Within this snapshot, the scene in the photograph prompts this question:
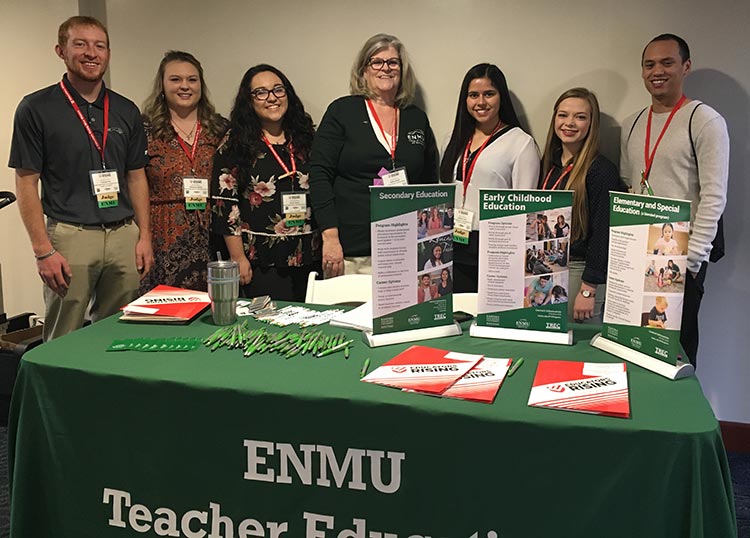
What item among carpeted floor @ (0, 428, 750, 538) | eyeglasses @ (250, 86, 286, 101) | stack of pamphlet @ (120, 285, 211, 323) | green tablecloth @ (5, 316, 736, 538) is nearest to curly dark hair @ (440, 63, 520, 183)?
eyeglasses @ (250, 86, 286, 101)

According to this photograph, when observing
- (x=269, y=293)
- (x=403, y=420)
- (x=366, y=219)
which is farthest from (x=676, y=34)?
(x=403, y=420)

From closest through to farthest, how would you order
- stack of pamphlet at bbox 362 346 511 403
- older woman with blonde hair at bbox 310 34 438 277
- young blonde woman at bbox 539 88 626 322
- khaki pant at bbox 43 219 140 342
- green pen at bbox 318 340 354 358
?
stack of pamphlet at bbox 362 346 511 403, green pen at bbox 318 340 354 358, young blonde woman at bbox 539 88 626 322, khaki pant at bbox 43 219 140 342, older woman with blonde hair at bbox 310 34 438 277

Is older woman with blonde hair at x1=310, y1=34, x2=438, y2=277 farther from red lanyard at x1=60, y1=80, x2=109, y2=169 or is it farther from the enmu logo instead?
red lanyard at x1=60, y1=80, x2=109, y2=169

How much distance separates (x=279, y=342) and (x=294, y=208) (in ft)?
4.58

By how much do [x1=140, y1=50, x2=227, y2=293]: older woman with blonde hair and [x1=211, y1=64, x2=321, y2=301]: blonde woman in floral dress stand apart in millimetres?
135

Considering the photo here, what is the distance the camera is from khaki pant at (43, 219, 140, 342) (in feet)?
9.53

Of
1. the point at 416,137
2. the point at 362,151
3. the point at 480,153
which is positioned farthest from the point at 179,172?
the point at 480,153

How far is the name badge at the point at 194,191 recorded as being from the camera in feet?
10.4

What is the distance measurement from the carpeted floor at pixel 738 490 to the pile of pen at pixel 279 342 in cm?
126

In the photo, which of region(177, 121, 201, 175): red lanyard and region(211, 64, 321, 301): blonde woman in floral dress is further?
region(177, 121, 201, 175): red lanyard

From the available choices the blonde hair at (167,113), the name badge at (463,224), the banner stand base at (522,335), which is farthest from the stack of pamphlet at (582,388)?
the blonde hair at (167,113)

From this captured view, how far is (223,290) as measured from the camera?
1.95 meters

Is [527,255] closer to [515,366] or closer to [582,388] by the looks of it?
[515,366]

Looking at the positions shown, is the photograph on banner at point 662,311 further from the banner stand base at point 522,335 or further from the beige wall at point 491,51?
the beige wall at point 491,51
